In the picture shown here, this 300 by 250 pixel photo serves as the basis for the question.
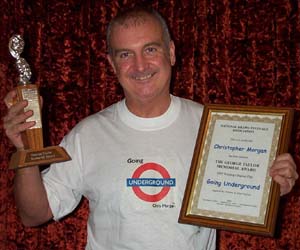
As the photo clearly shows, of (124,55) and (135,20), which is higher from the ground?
(135,20)

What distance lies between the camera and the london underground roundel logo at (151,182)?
154 cm

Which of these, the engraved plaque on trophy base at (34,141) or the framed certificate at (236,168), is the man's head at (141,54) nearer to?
the framed certificate at (236,168)

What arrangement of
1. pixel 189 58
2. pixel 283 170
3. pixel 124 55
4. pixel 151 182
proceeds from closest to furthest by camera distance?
pixel 283 170 → pixel 151 182 → pixel 124 55 → pixel 189 58

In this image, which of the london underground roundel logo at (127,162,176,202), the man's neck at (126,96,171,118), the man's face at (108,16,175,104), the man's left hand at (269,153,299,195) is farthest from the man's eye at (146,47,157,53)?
the man's left hand at (269,153,299,195)

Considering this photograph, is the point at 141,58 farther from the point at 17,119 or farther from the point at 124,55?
the point at 17,119

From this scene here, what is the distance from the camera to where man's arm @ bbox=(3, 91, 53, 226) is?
57.0 inches

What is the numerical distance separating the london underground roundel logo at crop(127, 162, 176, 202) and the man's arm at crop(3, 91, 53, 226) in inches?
11.9

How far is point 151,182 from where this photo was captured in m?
1.54

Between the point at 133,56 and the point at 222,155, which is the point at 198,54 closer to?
the point at 133,56

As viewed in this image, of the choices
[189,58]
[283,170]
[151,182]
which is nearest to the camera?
[283,170]

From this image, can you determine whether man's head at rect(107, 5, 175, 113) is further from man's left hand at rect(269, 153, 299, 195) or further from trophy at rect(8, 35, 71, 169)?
man's left hand at rect(269, 153, 299, 195)

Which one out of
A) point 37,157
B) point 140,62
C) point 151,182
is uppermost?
point 140,62

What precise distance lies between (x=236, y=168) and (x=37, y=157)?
0.63m

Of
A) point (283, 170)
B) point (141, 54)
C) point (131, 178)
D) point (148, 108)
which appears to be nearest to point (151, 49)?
point (141, 54)
